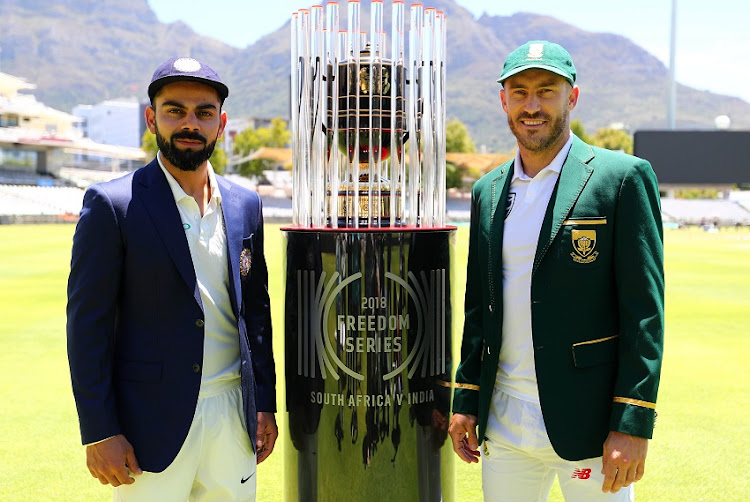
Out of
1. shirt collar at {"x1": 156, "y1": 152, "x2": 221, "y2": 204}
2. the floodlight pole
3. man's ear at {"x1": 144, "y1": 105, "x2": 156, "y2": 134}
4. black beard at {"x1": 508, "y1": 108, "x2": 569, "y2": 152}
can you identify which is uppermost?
the floodlight pole

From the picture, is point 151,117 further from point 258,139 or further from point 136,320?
point 258,139

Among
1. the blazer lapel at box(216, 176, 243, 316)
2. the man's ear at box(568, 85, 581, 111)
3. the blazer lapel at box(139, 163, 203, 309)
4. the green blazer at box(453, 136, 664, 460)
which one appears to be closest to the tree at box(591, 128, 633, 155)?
the man's ear at box(568, 85, 581, 111)

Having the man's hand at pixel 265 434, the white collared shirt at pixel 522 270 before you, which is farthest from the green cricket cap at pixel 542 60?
the man's hand at pixel 265 434

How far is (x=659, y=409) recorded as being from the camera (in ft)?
23.2

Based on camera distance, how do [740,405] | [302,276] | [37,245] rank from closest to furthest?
[302,276]
[740,405]
[37,245]

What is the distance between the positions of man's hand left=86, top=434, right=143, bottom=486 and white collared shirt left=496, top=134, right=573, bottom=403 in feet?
5.25

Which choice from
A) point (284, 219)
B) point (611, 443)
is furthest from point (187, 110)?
point (284, 219)

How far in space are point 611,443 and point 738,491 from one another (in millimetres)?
2738

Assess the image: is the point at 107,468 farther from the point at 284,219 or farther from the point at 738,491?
the point at 284,219

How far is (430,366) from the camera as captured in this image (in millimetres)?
3799

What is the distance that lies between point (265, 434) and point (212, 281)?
2.70 ft

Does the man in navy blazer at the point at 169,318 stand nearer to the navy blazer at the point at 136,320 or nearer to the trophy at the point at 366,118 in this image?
the navy blazer at the point at 136,320

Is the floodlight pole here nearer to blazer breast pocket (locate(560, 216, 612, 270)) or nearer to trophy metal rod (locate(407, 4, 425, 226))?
trophy metal rod (locate(407, 4, 425, 226))

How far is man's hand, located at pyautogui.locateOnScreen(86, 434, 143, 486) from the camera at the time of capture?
120 inches
